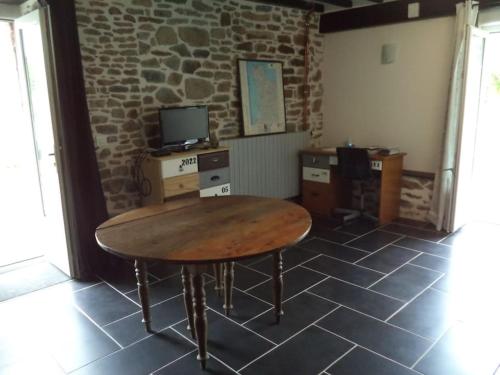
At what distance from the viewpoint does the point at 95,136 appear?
3.56 m

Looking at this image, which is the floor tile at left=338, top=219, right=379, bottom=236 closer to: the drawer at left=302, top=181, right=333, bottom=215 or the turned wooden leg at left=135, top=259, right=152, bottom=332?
the drawer at left=302, top=181, right=333, bottom=215

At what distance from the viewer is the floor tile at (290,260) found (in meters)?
3.55

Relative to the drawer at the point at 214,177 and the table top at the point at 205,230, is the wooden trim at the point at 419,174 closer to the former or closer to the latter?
the drawer at the point at 214,177

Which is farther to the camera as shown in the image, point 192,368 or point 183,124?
point 183,124

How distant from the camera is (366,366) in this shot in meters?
2.22

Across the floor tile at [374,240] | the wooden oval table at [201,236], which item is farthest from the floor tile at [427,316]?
the floor tile at [374,240]

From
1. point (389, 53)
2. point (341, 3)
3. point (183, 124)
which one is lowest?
point (183, 124)

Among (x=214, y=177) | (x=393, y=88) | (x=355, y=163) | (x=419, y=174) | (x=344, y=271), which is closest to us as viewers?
(x=344, y=271)

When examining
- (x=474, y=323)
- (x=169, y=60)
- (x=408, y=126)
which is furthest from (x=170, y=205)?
(x=408, y=126)

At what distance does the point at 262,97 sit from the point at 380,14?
1.68 m

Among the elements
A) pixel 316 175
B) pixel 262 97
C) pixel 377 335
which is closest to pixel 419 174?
pixel 316 175

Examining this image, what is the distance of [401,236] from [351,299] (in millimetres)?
1612

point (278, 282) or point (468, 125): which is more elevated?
point (468, 125)

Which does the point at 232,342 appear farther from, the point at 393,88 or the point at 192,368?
the point at 393,88
